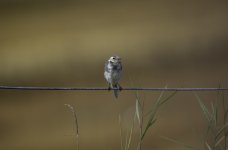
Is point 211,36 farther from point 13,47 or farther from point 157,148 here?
point 13,47

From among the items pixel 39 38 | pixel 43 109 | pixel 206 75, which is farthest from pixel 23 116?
pixel 206 75

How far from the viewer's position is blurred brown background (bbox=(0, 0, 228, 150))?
8320mm

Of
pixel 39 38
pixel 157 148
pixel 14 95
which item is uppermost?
pixel 39 38

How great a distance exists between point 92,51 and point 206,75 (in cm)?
121

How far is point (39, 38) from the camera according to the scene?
834 centimetres

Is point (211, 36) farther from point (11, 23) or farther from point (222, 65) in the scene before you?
point (11, 23)

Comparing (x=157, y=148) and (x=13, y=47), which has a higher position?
(x=13, y=47)

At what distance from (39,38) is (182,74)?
1.52 m

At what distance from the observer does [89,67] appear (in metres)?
8.38

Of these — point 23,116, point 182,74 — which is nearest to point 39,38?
point 23,116

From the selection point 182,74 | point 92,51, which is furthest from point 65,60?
point 182,74

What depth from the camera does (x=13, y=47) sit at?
8.34m

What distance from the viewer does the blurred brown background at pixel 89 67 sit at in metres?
8.32

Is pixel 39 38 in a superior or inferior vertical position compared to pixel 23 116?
superior
